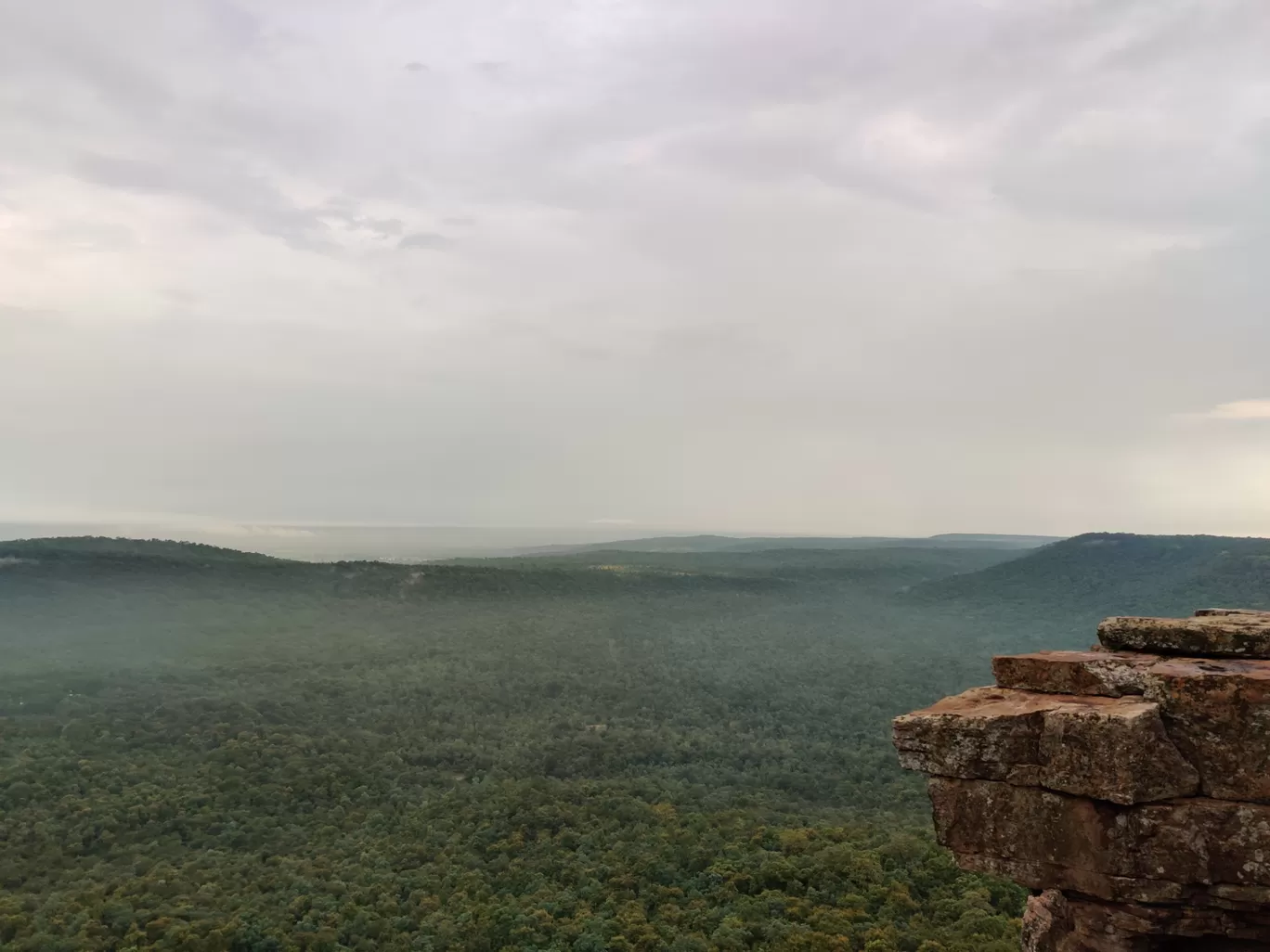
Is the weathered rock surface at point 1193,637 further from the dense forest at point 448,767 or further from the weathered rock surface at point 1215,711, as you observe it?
the dense forest at point 448,767

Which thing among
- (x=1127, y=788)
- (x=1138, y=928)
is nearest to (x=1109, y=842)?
(x=1127, y=788)

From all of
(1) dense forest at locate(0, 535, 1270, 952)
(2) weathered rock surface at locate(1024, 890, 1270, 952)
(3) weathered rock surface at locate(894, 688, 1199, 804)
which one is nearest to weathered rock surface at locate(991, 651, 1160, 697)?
(3) weathered rock surface at locate(894, 688, 1199, 804)

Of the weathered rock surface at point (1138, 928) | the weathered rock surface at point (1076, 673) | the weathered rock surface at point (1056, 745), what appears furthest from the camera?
the weathered rock surface at point (1076, 673)

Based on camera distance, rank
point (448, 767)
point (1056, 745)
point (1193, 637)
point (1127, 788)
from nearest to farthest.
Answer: point (1127, 788), point (1056, 745), point (1193, 637), point (448, 767)

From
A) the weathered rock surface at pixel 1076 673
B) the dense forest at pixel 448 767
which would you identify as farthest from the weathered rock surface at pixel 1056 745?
the dense forest at pixel 448 767

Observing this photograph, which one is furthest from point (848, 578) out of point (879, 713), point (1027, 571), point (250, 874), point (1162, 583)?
point (250, 874)

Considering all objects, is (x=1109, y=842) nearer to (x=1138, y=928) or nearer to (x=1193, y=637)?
(x=1138, y=928)

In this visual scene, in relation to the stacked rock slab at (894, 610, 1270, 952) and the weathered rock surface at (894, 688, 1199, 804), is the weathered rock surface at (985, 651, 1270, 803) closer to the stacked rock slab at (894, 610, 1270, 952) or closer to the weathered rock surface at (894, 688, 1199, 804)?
the stacked rock slab at (894, 610, 1270, 952)
